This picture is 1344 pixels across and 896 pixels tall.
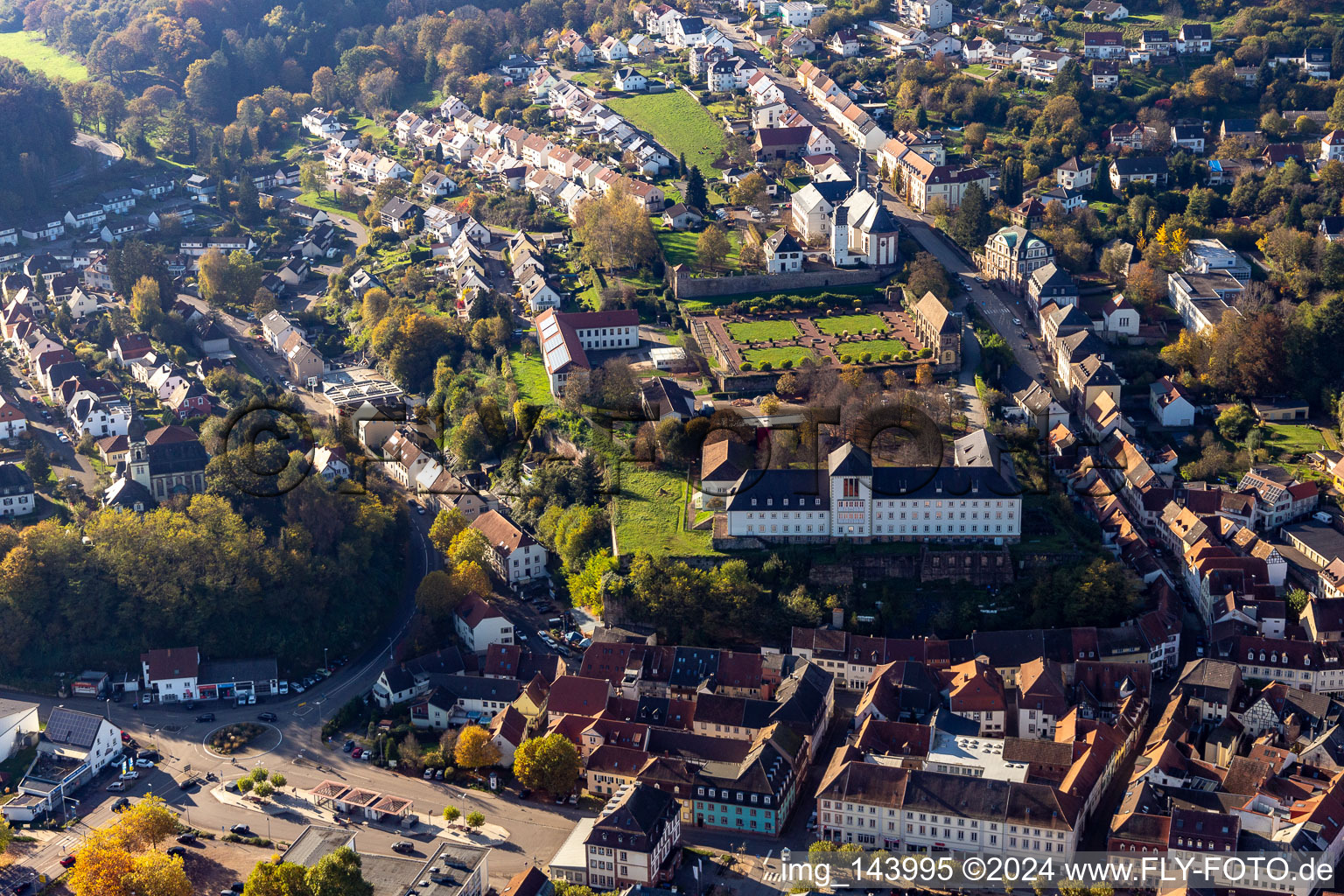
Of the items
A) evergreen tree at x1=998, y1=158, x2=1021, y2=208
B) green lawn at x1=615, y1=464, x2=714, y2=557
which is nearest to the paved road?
green lawn at x1=615, y1=464, x2=714, y2=557

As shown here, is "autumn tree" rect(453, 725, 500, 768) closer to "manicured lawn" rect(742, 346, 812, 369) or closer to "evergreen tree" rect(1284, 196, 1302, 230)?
"manicured lawn" rect(742, 346, 812, 369)

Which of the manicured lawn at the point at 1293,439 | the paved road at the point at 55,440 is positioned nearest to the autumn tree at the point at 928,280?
the manicured lawn at the point at 1293,439

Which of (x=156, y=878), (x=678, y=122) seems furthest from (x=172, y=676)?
(x=678, y=122)

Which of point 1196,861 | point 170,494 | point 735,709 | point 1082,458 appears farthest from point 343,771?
point 1082,458

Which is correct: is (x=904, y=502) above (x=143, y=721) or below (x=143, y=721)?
above

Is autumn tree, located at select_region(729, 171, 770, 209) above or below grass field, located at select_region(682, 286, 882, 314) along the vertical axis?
above

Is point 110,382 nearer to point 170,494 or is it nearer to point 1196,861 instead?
point 170,494

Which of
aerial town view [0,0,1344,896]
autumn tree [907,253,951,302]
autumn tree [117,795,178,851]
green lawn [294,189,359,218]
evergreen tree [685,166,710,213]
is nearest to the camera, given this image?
autumn tree [117,795,178,851]
